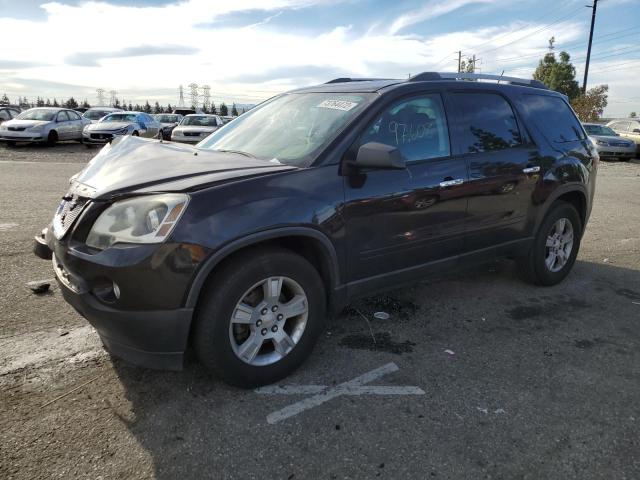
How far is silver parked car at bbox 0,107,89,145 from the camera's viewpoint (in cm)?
1919

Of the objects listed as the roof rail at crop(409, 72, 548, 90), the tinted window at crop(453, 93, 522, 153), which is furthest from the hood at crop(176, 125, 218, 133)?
the tinted window at crop(453, 93, 522, 153)

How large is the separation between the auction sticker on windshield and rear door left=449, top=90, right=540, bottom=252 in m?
0.89

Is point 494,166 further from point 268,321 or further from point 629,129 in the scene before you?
point 629,129

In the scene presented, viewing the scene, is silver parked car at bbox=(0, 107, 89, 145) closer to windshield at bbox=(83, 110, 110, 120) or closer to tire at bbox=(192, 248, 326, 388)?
windshield at bbox=(83, 110, 110, 120)

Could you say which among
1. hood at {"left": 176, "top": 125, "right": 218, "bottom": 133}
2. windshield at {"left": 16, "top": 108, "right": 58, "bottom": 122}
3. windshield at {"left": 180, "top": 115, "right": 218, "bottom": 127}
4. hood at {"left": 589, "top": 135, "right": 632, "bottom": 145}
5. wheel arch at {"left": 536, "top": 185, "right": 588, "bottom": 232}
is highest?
windshield at {"left": 16, "top": 108, "right": 58, "bottom": 122}

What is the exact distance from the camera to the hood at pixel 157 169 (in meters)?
2.76

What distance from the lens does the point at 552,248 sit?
4930 mm

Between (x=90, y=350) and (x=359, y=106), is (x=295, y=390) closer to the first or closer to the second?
(x=90, y=350)

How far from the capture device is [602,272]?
5.50 metres

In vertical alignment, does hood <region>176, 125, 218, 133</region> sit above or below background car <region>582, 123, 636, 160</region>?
above

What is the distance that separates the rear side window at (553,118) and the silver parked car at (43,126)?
19524 mm

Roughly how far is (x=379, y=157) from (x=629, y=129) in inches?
1015

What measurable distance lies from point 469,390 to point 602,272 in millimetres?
3308

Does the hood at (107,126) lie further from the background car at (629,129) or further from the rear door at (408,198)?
the background car at (629,129)
